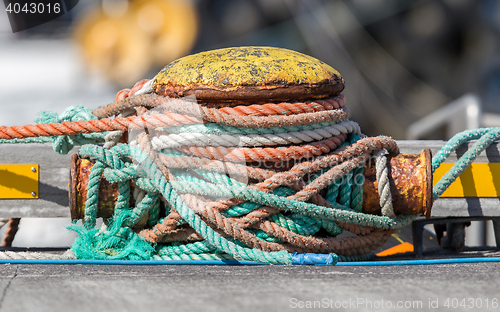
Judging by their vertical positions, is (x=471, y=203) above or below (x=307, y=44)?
below

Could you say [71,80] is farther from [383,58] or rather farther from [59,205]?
[59,205]

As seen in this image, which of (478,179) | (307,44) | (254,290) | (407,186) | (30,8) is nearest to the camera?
(254,290)

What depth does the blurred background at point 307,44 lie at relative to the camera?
5484 millimetres

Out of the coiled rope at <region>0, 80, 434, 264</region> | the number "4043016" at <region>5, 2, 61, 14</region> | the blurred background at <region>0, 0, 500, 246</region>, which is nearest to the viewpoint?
the coiled rope at <region>0, 80, 434, 264</region>

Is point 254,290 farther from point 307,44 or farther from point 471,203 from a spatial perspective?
point 307,44

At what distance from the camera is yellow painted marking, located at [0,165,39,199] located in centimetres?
169

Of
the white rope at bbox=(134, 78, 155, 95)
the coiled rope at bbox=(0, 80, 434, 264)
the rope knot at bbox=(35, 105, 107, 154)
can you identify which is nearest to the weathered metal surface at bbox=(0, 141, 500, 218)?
the rope knot at bbox=(35, 105, 107, 154)

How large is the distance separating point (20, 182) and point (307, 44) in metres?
4.42

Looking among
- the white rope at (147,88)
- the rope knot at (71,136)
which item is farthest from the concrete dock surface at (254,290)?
the white rope at (147,88)

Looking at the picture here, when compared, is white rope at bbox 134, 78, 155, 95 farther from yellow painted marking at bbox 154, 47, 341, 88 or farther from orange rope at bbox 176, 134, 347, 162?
orange rope at bbox 176, 134, 347, 162

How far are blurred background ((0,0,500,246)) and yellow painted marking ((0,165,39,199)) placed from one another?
12.3 ft

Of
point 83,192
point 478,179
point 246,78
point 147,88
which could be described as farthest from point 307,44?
point 83,192

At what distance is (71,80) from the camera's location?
17.9 feet

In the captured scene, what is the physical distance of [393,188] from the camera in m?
1.45
